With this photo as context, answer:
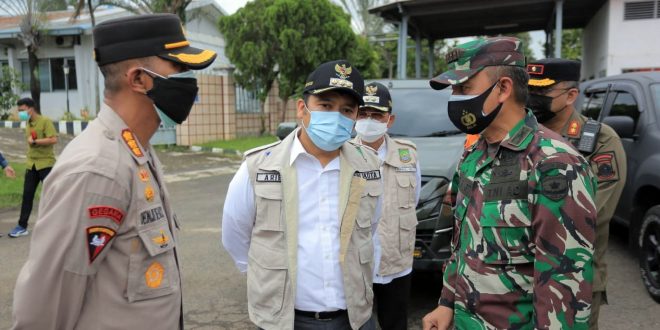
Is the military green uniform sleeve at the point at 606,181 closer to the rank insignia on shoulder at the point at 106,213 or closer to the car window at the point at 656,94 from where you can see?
the rank insignia on shoulder at the point at 106,213

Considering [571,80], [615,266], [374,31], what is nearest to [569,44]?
[374,31]

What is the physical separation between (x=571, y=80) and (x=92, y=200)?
2701mm

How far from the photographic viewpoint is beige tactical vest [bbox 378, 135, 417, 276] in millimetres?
3086

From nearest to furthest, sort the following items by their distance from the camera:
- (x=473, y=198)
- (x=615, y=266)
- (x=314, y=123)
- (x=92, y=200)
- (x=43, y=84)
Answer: (x=92, y=200), (x=473, y=198), (x=314, y=123), (x=615, y=266), (x=43, y=84)

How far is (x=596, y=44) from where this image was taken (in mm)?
15750

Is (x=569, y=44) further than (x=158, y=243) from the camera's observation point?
Yes

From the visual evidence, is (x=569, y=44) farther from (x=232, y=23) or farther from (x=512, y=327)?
(x=512, y=327)

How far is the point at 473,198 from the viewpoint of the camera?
1932 mm

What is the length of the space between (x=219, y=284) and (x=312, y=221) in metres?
3.15

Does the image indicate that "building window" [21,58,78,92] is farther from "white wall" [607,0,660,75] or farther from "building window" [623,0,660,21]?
"building window" [623,0,660,21]

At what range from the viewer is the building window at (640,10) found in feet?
44.5

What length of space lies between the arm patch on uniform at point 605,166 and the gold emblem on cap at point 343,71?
5.11ft

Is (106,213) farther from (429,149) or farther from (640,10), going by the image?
(640,10)

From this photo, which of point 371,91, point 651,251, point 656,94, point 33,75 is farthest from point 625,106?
point 33,75
